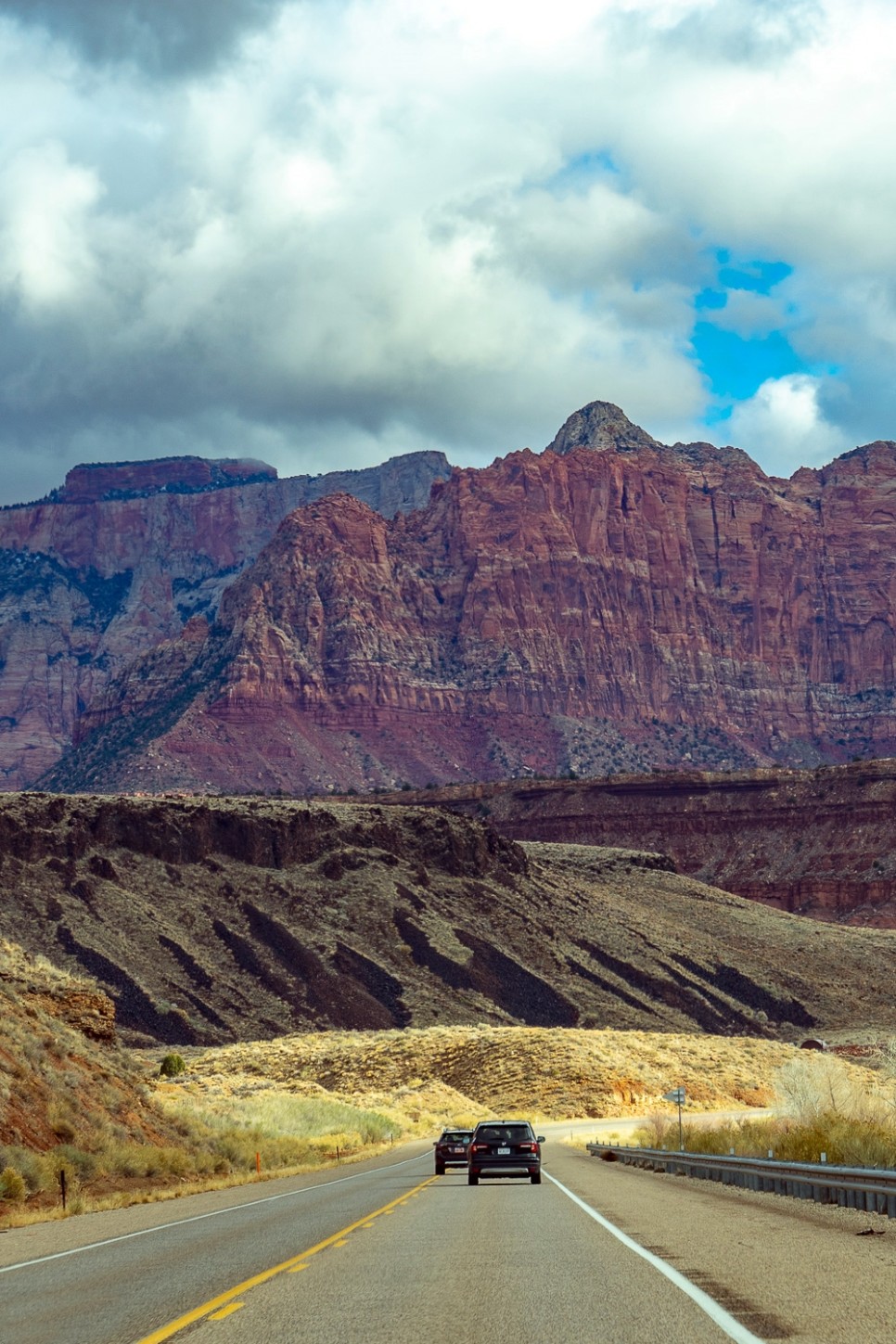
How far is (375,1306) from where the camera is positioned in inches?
480

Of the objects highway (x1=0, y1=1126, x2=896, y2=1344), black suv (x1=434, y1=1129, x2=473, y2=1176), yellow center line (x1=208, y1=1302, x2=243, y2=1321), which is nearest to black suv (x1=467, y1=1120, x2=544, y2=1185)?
black suv (x1=434, y1=1129, x2=473, y2=1176)

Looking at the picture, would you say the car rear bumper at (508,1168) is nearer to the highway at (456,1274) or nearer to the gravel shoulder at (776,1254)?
the gravel shoulder at (776,1254)

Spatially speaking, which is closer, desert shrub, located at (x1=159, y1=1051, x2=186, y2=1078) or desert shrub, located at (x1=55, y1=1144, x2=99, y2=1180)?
desert shrub, located at (x1=55, y1=1144, x2=99, y2=1180)

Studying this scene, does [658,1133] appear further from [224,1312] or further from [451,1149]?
[224,1312]

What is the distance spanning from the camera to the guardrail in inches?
766

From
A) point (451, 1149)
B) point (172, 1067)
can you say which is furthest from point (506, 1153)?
point (172, 1067)

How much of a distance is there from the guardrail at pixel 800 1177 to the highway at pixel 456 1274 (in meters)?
0.51

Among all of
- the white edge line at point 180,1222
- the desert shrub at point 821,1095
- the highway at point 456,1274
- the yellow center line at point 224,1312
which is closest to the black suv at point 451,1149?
the white edge line at point 180,1222

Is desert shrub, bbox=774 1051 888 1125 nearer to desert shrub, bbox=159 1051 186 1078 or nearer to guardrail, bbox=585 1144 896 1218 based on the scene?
guardrail, bbox=585 1144 896 1218

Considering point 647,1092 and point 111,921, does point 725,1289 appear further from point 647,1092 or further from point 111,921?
A: point 111,921

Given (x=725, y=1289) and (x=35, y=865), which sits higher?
(x=35, y=865)

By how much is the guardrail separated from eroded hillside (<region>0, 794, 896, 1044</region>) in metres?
53.5

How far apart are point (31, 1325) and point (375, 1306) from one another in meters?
2.54

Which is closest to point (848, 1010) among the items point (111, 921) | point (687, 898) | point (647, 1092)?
point (687, 898)
